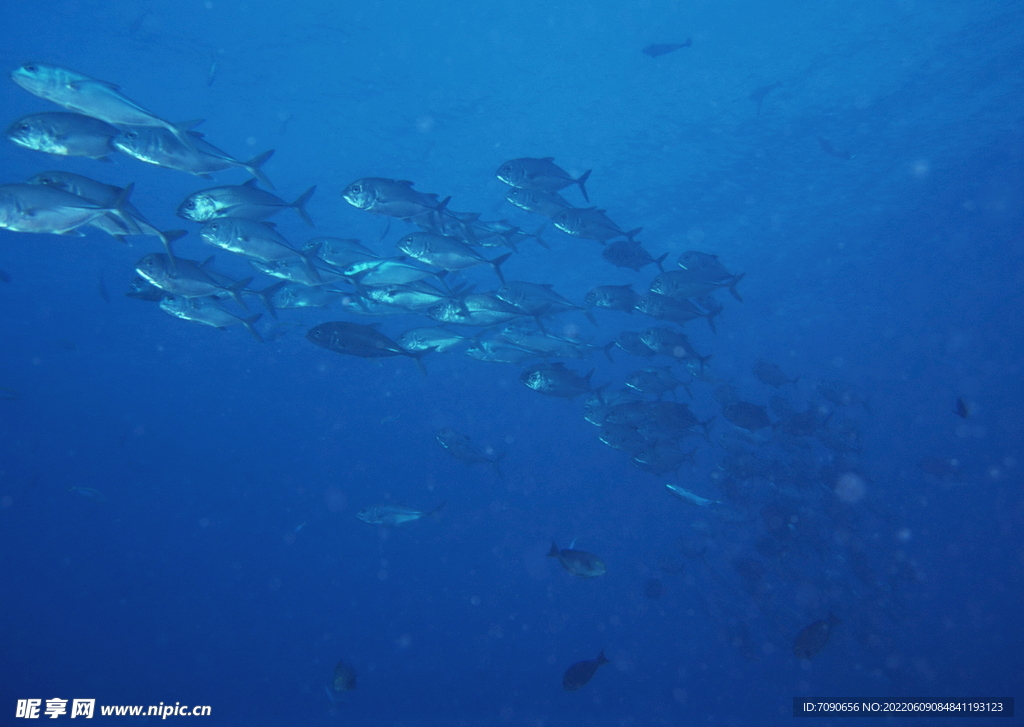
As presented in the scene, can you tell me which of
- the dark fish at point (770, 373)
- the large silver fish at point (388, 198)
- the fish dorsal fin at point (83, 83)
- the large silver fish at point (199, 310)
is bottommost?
the dark fish at point (770, 373)

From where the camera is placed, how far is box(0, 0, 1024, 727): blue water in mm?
15914

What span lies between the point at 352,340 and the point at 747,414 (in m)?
6.78

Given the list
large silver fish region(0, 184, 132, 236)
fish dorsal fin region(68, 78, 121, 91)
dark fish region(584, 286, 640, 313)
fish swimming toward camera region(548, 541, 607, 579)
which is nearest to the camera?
large silver fish region(0, 184, 132, 236)

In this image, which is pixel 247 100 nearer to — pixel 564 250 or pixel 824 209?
pixel 564 250

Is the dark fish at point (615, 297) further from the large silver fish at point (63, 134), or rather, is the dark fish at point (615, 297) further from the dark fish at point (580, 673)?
the large silver fish at point (63, 134)

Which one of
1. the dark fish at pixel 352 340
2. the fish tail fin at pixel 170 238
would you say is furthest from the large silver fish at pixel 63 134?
the dark fish at pixel 352 340

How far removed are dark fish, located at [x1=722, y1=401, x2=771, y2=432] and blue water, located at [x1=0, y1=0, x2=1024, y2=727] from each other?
4.58m

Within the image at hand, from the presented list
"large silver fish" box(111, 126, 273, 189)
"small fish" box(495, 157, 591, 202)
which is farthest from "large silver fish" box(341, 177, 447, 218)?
"large silver fish" box(111, 126, 273, 189)

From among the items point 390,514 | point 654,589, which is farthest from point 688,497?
point 654,589

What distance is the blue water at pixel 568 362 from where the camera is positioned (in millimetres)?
15914

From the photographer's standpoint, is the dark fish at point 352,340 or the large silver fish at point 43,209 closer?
the large silver fish at point 43,209

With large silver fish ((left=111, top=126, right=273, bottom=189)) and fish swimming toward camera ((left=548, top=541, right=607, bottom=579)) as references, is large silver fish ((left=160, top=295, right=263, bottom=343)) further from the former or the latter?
fish swimming toward camera ((left=548, top=541, right=607, bottom=579))

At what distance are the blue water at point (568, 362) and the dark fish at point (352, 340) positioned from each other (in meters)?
8.69

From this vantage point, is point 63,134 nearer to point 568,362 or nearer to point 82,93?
point 82,93
